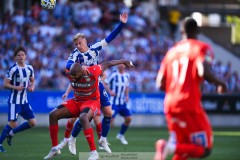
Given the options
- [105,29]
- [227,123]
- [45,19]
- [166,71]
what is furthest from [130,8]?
[166,71]

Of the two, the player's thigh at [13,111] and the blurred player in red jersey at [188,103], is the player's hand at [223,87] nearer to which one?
the blurred player in red jersey at [188,103]

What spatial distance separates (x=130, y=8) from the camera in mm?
32938

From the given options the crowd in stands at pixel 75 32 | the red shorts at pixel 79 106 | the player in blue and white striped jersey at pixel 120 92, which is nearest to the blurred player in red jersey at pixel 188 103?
the red shorts at pixel 79 106

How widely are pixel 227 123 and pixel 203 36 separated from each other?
7.12 meters

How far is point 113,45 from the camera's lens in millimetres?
29172

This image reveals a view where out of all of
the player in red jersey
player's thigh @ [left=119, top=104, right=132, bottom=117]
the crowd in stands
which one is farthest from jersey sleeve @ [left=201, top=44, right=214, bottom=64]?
the crowd in stands

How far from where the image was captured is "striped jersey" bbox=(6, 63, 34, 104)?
15680 mm

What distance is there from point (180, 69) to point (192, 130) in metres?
0.78

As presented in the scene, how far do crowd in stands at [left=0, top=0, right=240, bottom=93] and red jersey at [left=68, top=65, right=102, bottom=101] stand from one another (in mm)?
13655

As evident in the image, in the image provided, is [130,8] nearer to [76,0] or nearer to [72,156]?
[76,0]

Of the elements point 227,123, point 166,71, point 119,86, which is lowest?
point 227,123

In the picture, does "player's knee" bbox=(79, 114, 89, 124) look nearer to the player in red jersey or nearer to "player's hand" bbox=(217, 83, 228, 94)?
the player in red jersey

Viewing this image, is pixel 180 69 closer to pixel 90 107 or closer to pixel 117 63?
pixel 117 63

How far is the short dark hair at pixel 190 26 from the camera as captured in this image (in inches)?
344
